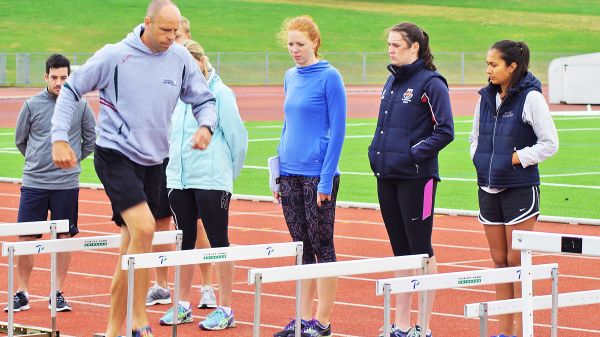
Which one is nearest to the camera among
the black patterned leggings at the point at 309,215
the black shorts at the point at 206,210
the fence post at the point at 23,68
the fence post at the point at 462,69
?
the black patterned leggings at the point at 309,215

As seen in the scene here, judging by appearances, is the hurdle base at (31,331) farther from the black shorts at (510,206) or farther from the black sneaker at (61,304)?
the black shorts at (510,206)

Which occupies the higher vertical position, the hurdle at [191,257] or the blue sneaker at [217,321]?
the hurdle at [191,257]

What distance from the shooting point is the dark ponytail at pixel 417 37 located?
8.48 metres

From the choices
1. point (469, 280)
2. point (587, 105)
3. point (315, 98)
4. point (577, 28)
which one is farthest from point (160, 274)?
point (577, 28)

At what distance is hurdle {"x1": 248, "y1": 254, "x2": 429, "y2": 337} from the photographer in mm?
6652

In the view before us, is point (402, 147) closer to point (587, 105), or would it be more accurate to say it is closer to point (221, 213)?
point (221, 213)

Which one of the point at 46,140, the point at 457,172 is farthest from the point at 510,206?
the point at 457,172

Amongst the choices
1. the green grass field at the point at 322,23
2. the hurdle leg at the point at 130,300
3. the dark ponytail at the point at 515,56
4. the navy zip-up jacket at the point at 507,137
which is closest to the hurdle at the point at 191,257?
the hurdle leg at the point at 130,300

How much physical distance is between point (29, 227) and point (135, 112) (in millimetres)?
1414

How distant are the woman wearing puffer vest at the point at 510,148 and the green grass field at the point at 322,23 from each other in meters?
59.5

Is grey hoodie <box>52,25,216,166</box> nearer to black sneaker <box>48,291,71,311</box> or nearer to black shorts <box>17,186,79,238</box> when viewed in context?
black sneaker <box>48,291,71,311</box>

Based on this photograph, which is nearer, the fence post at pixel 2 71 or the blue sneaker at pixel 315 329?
the blue sneaker at pixel 315 329

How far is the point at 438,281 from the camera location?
663cm

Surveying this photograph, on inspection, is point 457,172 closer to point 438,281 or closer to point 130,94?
point 130,94
